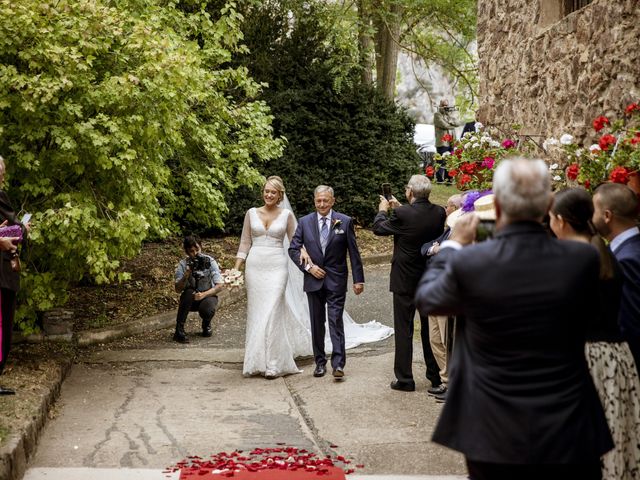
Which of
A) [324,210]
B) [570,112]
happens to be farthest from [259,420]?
[570,112]

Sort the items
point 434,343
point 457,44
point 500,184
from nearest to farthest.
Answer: point 500,184 → point 434,343 → point 457,44

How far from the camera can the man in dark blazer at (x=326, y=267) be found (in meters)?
→ 10.1

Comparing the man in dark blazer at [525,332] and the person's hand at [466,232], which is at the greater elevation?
the person's hand at [466,232]

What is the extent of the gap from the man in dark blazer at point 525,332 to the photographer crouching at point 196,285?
872 cm

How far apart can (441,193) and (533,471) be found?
20.1 meters

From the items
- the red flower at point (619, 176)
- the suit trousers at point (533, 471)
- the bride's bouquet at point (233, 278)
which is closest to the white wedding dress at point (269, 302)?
the bride's bouquet at point (233, 278)

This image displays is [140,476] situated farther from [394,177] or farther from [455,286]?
[394,177]

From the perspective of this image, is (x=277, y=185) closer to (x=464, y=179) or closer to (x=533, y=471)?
(x=464, y=179)

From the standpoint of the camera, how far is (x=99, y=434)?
25.3ft

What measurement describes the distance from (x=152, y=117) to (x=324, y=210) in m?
2.16

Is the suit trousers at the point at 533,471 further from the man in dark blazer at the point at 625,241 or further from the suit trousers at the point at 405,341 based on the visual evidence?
the suit trousers at the point at 405,341

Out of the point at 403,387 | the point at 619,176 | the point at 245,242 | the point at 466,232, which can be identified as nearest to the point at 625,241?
the point at 619,176

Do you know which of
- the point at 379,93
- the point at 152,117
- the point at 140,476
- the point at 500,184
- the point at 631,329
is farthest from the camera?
the point at 379,93

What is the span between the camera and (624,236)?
5547mm
